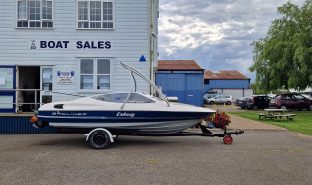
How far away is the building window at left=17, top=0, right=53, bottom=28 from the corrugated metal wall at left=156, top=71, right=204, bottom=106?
30.5 feet

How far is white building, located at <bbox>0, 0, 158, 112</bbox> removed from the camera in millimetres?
19859

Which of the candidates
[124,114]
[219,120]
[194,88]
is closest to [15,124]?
[124,114]

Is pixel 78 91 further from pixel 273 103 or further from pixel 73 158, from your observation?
pixel 273 103

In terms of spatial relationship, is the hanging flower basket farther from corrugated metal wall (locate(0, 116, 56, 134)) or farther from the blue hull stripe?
corrugated metal wall (locate(0, 116, 56, 134))

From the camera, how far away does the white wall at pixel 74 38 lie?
65.1ft

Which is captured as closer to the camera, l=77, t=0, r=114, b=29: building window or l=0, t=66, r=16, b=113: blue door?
l=0, t=66, r=16, b=113: blue door

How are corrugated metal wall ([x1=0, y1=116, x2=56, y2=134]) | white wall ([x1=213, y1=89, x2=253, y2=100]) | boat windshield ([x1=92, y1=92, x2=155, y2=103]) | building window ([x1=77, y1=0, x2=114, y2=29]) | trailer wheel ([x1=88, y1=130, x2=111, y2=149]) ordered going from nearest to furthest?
trailer wheel ([x1=88, y1=130, x2=111, y2=149]) → boat windshield ([x1=92, y1=92, x2=155, y2=103]) → corrugated metal wall ([x1=0, y1=116, x2=56, y2=134]) → building window ([x1=77, y1=0, x2=114, y2=29]) → white wall ([x1=213, y1=89, x2=253, y2=100])

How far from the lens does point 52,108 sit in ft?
45.4

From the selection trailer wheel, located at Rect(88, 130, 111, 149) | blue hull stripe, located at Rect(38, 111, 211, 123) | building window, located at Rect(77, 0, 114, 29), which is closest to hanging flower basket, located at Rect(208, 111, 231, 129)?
blue hull stripe, located at Rect(38, 111, 211, 123)

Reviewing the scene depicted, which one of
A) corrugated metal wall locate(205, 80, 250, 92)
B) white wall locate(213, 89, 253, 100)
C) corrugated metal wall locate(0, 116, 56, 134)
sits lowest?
corrugated metal wall locate(0, 116, 56, 134)

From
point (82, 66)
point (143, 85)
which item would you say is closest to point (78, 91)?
point (82, 66)

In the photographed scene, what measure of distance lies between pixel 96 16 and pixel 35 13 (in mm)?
2699

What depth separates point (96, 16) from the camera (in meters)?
20.0

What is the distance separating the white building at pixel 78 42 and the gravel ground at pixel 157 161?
169 inches
